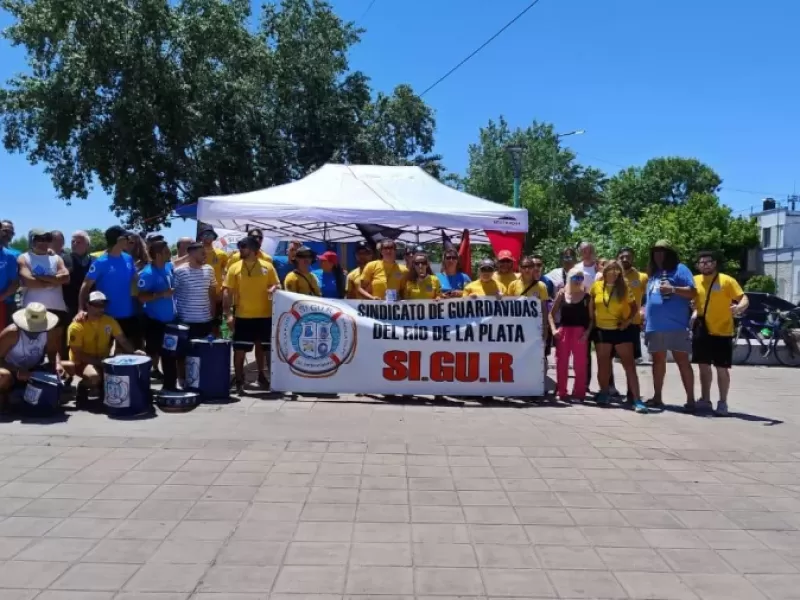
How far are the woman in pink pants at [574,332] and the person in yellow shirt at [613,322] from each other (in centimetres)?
14

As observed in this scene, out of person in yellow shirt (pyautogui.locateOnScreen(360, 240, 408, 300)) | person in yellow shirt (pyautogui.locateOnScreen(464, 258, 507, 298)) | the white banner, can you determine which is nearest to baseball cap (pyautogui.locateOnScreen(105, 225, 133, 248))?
the white banner

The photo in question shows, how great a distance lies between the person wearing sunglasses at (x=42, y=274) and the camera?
800 centimetres

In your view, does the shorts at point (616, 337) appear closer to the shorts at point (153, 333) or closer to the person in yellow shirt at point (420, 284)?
the person in yellow shirt at point (420, 284)

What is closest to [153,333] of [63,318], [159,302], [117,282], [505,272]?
[159,302]

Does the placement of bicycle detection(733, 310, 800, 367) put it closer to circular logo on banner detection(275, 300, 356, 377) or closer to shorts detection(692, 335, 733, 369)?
shorts detection(692, 335, 733, 369)

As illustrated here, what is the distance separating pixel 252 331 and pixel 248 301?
386 millimetres

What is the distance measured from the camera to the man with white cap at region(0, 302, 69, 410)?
7.20 m

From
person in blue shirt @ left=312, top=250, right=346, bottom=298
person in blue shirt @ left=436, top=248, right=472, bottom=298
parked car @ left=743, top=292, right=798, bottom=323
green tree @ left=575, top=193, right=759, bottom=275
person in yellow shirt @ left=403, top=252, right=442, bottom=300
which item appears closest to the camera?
person in yellow shirt @ left=403, top=252, right=442, bottom=300

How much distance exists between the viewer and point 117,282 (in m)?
8.27

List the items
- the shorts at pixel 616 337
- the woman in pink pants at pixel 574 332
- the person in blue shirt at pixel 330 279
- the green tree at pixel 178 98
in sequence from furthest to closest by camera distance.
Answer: the green tree at pixel 178 98
the person in blue shirt at pixel 330 279
the woman in pink pants at pixel 574 332
the shorts at pixel 616 337

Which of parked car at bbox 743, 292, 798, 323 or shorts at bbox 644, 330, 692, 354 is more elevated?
parked car at bbox 743, 292, 798, 323

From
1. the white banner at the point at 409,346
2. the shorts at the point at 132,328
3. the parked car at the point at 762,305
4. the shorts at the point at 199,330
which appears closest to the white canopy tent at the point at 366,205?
the white banner at the point at 409,346

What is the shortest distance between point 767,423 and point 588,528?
4.60 metres

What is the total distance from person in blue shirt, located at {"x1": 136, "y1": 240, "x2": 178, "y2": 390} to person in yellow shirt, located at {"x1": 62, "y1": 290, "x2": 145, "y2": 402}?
0.60 metres
